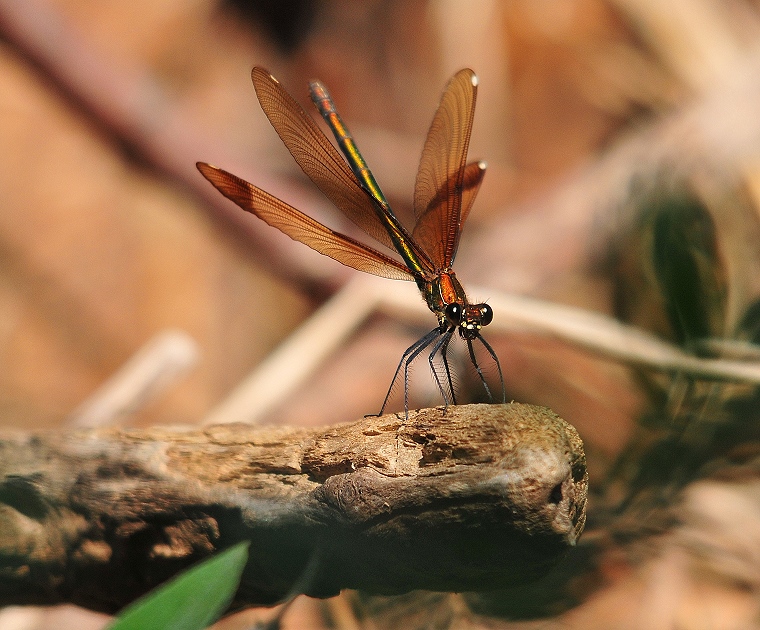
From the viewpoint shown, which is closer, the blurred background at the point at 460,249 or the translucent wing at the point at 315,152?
the blurred background at the point at 460,249

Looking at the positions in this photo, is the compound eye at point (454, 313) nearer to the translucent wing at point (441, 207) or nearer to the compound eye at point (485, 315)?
the compound eye at point (485, 315)

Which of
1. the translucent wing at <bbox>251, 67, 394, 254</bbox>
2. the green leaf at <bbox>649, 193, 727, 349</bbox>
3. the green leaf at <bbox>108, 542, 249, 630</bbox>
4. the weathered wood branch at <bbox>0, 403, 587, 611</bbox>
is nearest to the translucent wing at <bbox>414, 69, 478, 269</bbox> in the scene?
the translucent wing at <bbox>251, 67, 394, 254</bbox>

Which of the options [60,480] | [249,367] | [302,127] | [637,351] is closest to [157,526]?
[60,480]

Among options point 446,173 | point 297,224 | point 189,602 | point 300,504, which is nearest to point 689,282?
point 446,173

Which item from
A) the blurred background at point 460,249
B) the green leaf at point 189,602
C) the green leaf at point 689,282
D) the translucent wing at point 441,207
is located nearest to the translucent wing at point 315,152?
the translucent wing at point 441,207

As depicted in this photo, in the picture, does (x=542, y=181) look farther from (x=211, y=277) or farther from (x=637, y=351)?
(x=637, y=351)

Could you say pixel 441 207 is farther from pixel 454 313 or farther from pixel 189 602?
pixel 189 602
